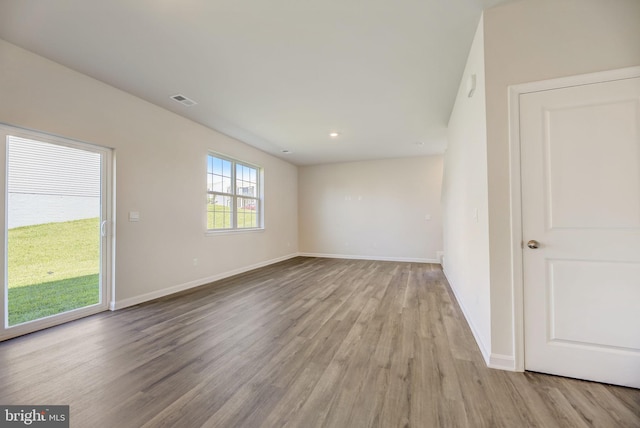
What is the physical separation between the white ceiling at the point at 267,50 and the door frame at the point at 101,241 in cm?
78

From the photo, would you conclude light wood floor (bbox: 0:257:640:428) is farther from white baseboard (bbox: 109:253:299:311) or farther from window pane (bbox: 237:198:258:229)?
window pane (bbox: 237:198:258:229)

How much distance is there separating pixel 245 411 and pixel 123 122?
11.5 feet

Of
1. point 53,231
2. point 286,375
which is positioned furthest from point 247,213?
point 286,375

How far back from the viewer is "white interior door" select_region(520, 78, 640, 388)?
1.58m

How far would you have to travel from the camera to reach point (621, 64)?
5.28 ft

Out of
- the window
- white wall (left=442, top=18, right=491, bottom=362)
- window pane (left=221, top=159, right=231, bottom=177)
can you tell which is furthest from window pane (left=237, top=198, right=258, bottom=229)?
white wall (left=442, top=18, right=491, bottom=362)

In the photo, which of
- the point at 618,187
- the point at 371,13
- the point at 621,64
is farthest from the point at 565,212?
the point at 371,13

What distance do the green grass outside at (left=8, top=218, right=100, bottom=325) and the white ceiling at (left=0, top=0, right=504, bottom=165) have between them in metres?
1.74

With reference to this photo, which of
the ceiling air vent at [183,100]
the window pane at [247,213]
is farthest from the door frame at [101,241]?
the window pane at [247,213]

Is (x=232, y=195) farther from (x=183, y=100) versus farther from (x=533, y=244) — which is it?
(x=533, y=244)

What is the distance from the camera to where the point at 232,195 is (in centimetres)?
513

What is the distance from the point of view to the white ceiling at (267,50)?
6.30 ft

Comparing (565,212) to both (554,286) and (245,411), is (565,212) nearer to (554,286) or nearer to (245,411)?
(554,286)

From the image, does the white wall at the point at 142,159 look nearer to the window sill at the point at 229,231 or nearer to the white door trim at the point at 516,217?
the window sill at the point at 229,231
